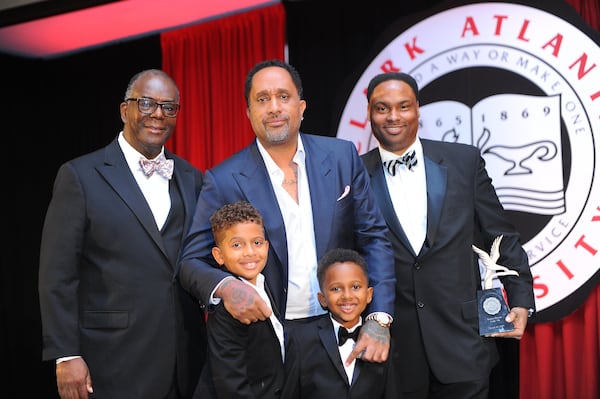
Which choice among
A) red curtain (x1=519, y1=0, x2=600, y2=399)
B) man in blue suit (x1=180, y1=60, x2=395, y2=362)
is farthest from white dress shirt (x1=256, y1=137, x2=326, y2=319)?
red curtain (x1=519, y1=0, x2=600, y2=399)

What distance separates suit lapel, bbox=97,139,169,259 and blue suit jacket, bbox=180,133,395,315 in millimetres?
243

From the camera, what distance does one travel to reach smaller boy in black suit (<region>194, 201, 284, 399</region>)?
91.9 inches

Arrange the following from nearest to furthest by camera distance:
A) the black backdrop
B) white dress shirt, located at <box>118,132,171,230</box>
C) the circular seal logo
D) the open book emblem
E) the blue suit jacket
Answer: the blue suit jacket < white dress shirt, located at <box>118,132,171,230</box> < the circular seal logo < the open book emblem < the black backdrop

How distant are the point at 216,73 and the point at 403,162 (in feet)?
10.3

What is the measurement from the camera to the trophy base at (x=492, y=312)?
2.74 metres

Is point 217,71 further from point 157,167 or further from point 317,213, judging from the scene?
point 317,213

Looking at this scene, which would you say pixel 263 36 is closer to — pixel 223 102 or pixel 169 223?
pixel 223 102

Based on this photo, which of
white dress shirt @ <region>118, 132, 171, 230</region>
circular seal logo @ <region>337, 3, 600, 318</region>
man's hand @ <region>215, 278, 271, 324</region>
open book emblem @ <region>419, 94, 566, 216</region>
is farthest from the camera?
open book emblem @ <region>419, 94, 566, 216</region>

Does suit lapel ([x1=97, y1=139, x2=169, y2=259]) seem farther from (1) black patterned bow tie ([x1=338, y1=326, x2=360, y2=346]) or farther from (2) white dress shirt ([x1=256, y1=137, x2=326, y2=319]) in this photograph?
(1) black patterned bow tie ([x1=338, y1=326, x2=360, y2=346])

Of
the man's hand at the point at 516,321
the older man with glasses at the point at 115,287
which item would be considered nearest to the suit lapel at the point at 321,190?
the older man with glasses at the point at 115,287

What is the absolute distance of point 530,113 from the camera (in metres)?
4.19

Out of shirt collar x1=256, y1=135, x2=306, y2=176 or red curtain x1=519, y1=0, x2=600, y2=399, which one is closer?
shirt collar x1=256, y1=135, x2=306, y2=176

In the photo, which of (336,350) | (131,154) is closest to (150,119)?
(131,154)

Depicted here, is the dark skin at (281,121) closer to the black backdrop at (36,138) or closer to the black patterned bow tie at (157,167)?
the black patterned bow tie at (157,167)
